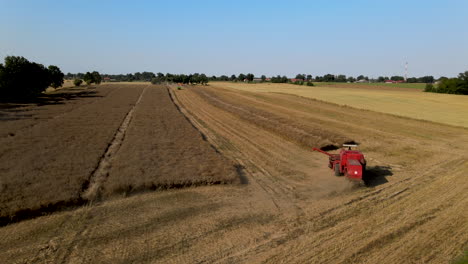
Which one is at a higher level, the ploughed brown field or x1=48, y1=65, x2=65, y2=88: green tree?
x1=48, y1=65, x2=65, y2=88: green tree

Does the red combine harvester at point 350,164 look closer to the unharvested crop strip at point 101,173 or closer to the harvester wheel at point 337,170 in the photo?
the harvester wheel at point 337,170

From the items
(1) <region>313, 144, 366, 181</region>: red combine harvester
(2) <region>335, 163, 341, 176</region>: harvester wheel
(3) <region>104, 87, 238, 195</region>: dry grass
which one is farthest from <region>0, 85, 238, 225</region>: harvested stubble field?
(1) <region>313, 144, 366, 181</region>: red combine harvester

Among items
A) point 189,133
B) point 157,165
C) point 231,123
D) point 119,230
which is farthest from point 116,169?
point 231,123

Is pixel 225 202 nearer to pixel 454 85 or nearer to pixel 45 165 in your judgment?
pixel 45 165

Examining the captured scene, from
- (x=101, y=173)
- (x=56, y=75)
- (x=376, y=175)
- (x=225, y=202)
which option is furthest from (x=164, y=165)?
(x=56, y=75)

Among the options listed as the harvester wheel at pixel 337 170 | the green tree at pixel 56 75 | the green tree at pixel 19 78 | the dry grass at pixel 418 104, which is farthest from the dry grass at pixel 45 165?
the green tree at pixel 56 75

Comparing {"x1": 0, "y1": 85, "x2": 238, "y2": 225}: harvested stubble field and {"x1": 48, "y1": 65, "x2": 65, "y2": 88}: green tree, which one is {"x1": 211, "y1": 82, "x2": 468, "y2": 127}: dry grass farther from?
{"x1": 48, "y1": 65, "x2": 65, "y2": 88}: green tree
